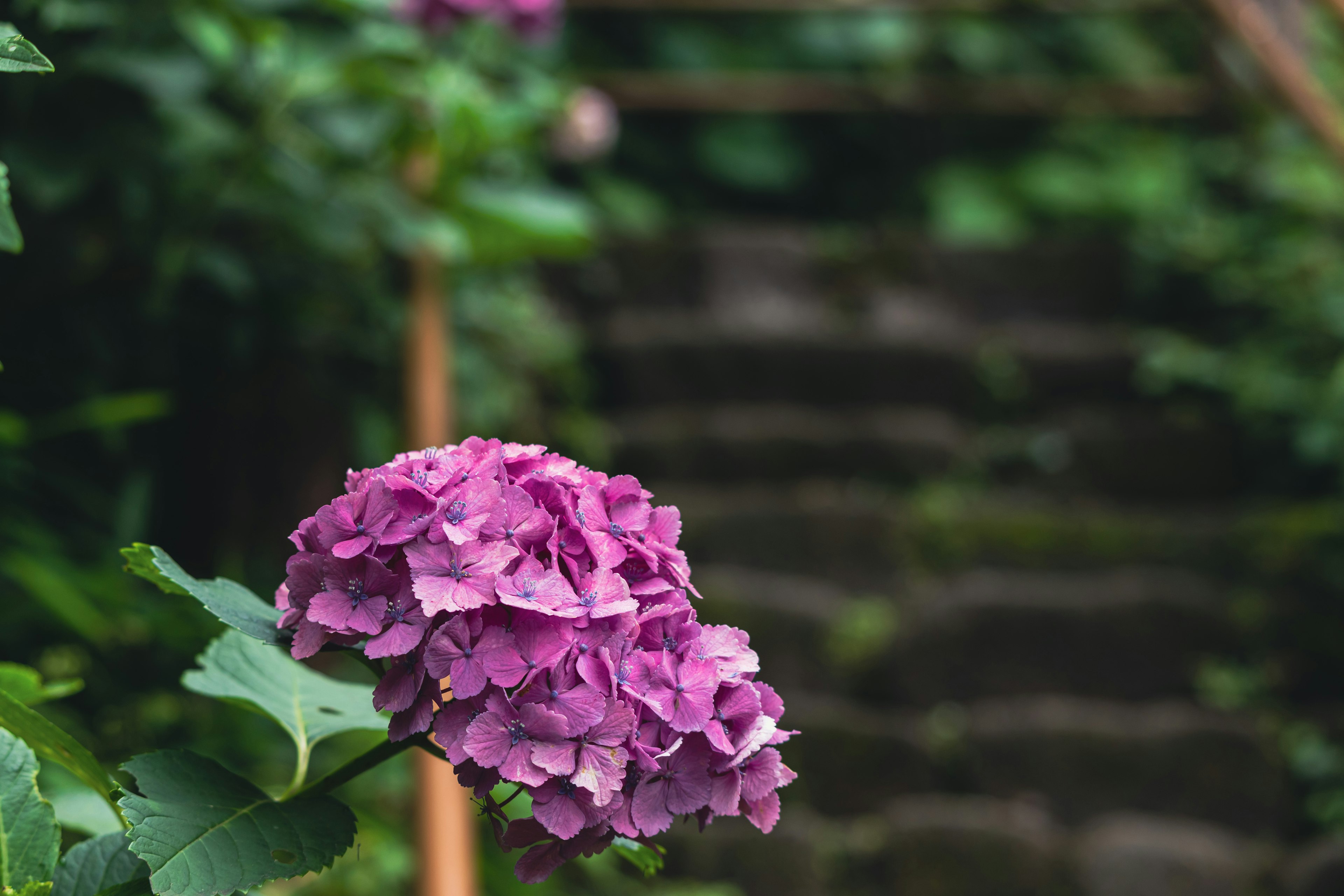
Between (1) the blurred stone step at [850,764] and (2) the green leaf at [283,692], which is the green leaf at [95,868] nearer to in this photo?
(2) the green leaf at [283,692]

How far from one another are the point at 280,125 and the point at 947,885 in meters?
1.57

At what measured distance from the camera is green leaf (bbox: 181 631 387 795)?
584mm

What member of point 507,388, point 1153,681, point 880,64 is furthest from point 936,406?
point 880,64

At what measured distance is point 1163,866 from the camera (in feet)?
5.61

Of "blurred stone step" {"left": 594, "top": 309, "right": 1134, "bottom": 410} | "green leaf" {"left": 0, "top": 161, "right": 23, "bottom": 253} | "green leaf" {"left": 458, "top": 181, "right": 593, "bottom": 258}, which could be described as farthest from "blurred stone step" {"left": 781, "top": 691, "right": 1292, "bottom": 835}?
"green leaf" {"left": 0, "top": 161, "right": 23, "bottom": 253}

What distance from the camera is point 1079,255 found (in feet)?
10.0

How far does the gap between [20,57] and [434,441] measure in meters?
0.89

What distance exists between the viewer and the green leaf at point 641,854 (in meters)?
0.54

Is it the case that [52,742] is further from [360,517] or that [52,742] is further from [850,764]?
[850,764]

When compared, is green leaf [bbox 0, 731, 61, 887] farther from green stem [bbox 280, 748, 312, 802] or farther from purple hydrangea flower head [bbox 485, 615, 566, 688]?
purple hydrangea flower head [bbox 485, 615, 566, 688]

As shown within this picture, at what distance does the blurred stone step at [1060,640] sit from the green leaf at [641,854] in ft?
5.18

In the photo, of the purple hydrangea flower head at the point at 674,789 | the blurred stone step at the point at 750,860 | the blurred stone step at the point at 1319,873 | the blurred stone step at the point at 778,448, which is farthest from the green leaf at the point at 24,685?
the blurred stone step at the point at 778,448

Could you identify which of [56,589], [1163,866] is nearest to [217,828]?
[56,589]

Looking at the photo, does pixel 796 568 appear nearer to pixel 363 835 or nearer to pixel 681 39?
pixel 363 835
